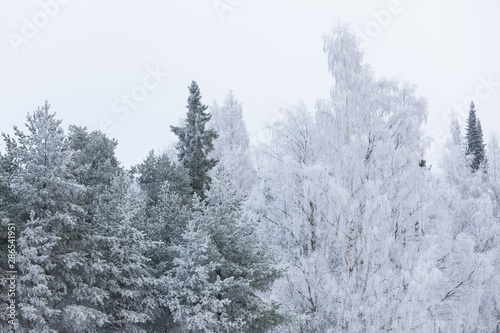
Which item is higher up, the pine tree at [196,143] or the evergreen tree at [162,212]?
the pine tree at [196,143]

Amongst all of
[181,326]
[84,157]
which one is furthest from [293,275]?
[84,157]

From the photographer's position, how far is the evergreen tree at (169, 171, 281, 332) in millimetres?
16609

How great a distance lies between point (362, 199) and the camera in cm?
1753

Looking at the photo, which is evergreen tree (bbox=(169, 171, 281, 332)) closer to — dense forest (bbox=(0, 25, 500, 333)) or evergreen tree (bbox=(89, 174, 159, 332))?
dense forest (bbox=(0, 25, 500, 333))

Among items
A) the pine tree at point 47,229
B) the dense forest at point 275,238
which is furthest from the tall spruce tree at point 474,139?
the pine tree at point 47,229

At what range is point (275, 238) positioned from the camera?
63.8 feet

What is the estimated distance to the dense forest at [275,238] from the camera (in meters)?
15.3

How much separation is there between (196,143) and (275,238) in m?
9.69

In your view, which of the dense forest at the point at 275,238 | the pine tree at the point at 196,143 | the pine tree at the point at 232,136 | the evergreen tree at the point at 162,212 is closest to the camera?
the dense forest at the point at 275,238

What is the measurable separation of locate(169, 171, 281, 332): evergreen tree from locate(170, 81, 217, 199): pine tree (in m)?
7.73

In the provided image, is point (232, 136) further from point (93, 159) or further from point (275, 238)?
point (275, 238)

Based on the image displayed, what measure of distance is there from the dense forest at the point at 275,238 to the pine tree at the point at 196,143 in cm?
605

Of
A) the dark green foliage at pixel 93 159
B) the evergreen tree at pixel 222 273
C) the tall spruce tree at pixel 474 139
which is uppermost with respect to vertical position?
the tall spruce tree at pixel 474 139

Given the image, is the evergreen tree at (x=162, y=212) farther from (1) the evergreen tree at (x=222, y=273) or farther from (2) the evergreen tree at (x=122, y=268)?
(1) the evergreen tree at (x=222, y=273)
